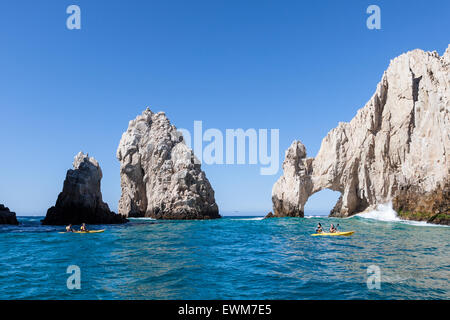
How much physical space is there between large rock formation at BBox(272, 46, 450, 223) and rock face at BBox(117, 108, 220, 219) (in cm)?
2145

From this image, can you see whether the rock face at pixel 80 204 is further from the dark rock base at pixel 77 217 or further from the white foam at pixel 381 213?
the white foam at pixel 381 213

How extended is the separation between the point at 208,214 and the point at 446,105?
58.1 meters

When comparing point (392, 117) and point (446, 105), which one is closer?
point (446, 105)

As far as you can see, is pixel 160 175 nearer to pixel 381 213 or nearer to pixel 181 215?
pixel 181 215

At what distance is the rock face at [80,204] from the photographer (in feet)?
192

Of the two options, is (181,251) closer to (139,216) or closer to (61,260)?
(61,260)

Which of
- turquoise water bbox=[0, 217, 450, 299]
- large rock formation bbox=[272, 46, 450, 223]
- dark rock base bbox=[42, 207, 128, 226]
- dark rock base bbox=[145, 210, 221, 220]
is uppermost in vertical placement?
large rock formation bbox=[272, 46, 450, 223]

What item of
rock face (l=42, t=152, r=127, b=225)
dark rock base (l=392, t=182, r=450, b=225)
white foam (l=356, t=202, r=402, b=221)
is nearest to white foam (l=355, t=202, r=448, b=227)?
white foam (l=356, t=202, r=402, b=221)

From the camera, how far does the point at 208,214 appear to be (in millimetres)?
84625

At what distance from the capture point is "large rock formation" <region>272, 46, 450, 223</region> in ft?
155

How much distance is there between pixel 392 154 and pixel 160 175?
5925cm

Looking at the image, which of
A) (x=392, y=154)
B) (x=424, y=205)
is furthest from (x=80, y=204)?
(x=392, y=154)

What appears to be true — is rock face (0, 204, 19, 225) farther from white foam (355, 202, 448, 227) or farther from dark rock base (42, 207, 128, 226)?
white foam (355, 202, 448, 227)

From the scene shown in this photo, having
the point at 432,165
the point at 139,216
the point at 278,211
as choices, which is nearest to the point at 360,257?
the point at 432,165
